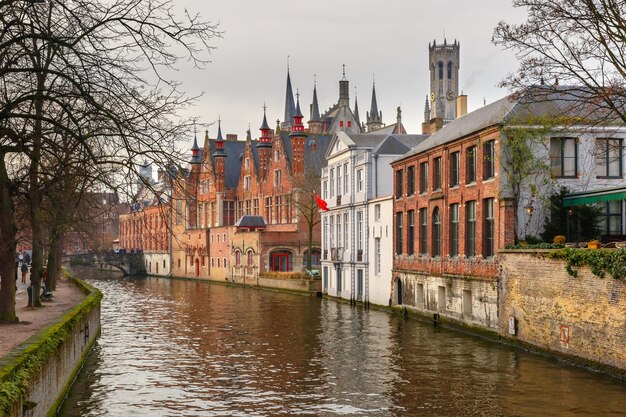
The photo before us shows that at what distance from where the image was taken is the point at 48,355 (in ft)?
47.5

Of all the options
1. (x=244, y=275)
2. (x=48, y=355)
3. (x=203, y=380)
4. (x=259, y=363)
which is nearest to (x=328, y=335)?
(x=259, y=363)

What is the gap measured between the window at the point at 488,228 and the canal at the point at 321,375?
336 centimetres

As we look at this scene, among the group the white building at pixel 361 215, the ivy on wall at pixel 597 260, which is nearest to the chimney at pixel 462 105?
the white building at pixel 361 215

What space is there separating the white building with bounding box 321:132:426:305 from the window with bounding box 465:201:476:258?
956cm

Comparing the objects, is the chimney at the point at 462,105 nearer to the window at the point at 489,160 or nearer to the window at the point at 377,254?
the window at the point at 377,254

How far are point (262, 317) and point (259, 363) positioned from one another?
47.1 ft

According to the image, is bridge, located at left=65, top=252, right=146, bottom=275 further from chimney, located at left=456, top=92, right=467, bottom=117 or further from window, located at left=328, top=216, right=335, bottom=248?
chimney, located at left=456, top=92, right=467, bottom=117

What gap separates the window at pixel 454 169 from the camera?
3391 cm

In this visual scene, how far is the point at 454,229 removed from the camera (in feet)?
112

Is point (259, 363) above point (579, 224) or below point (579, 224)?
below

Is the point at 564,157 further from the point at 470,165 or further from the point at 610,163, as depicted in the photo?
the point at 470,165

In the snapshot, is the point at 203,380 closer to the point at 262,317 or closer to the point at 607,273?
the point at 607,273

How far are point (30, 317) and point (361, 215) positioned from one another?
2569 centimetres

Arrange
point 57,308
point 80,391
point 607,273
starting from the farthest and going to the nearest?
point 57,308, point 607,273, point 80,391
